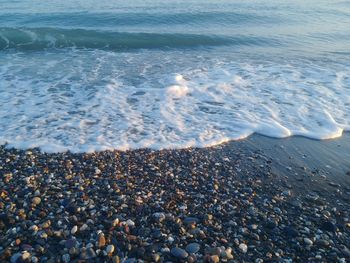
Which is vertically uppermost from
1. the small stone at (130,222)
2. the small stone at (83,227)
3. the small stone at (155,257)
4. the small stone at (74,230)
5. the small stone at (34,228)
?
the small stone at (34,228)

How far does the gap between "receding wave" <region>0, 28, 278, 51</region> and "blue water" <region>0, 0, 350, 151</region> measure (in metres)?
0.06

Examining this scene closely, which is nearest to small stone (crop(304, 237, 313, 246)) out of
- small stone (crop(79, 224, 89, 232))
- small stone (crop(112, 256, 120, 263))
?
small stone (crop(112, 256, 120, 263))

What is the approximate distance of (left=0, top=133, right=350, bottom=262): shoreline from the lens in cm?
434

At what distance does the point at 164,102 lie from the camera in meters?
9.80

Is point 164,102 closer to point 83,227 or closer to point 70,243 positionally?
point 83,227

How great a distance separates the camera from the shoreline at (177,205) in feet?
14.3

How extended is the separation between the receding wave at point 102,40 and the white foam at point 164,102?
11.3 feet

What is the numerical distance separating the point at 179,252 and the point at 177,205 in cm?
103

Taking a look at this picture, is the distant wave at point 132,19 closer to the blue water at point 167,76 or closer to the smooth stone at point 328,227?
the blue water at point 167,76

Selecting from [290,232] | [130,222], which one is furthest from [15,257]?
[290,232]

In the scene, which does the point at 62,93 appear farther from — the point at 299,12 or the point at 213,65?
the point at 299,12

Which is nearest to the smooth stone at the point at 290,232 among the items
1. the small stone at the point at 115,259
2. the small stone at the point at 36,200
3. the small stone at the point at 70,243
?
the small stone at the point at 115,259

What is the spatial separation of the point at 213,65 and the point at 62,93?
6.30 metres

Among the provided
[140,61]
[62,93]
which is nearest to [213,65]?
[140,61]
